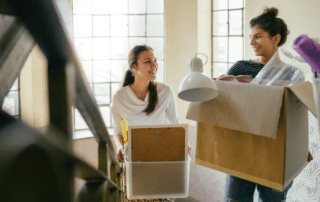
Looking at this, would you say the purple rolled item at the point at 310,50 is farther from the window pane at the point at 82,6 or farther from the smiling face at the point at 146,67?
the window pane at the point at 82,6

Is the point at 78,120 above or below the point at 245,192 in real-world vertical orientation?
above

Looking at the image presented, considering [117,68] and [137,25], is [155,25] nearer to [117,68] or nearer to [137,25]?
[137,25]

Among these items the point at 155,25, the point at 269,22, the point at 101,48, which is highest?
the point at 155,25

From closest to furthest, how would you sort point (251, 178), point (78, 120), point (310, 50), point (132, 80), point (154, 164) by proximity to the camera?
point (78, 120) → point (310, 50) → point (251, 178) → point (154, 164) → point (132, 80)

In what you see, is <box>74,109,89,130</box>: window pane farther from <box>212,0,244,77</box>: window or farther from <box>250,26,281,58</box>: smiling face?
<box>212,0,244,77</box>: window

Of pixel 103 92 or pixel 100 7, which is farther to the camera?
pixel 103 92

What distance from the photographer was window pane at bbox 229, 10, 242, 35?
3.68 metres

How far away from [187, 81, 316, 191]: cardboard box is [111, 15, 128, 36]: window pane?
328 centimetres

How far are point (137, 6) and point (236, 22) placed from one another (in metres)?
1.43

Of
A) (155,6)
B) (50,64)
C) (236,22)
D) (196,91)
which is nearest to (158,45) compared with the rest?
(155,6)

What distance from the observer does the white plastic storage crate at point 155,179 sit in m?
1.31

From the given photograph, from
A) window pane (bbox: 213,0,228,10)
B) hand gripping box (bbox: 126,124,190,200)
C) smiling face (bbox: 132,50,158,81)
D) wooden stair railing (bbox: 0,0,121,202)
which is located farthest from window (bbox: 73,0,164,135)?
wooden stair railing (bbox: 0,0,121,202)

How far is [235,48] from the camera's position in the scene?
12.3 ft

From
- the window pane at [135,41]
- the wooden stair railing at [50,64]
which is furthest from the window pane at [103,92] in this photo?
the wooden stair railing at [50,64]
